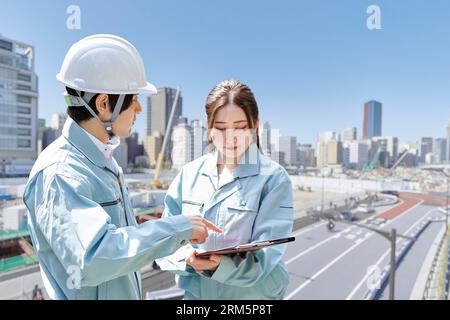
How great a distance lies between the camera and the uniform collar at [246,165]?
78cm

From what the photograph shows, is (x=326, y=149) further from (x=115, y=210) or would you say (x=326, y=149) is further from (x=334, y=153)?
(x=115, y=210)

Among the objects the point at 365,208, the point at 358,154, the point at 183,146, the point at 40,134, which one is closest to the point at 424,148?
the point at 358,154

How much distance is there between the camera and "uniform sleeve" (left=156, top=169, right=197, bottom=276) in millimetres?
748

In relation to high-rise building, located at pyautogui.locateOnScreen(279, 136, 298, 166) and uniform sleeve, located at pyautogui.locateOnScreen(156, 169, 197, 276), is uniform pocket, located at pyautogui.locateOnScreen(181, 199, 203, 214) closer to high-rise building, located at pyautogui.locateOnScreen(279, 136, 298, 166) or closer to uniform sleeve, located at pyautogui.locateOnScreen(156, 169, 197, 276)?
uniform sleeve, located at pyautogui.locateOnScreen(156, 169, 197, 276)

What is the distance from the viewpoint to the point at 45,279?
0.58 metres

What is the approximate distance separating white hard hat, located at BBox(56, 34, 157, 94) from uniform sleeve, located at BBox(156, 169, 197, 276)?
34cm

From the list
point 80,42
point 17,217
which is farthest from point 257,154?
point 17,217

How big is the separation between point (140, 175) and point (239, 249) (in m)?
7.58

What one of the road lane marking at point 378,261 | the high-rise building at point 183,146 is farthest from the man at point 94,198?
the road lane marking at point 378,261

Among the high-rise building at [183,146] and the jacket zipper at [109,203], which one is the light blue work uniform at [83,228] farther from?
the high-rise building at [183,146]

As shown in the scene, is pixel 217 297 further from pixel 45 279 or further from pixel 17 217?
pixel 17 217

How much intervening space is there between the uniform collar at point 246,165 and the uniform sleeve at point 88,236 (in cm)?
32
